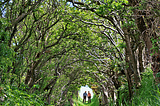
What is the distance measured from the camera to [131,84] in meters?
7.46

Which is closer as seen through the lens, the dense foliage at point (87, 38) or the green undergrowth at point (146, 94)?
the green undergrowth at point (146, 94)

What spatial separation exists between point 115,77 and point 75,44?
3.46 metres

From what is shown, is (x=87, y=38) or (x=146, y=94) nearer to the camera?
(x=146, y=94)

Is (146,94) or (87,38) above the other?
(87,38)

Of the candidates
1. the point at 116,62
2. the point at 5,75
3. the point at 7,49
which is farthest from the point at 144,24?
the point at 5,75

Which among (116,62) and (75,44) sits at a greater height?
(75,44)

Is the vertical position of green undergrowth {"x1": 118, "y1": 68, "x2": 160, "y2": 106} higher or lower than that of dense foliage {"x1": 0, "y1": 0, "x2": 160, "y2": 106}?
lower

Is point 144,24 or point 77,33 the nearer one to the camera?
point 144,24

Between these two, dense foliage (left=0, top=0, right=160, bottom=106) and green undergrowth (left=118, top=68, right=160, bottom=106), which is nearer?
green undergrowth (left=118, top=68, right=160, bottom=106)

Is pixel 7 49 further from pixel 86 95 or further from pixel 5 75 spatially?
pixel 86 95

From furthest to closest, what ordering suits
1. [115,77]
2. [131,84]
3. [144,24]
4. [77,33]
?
[115,77], [77,33], [131,84], [144,24]

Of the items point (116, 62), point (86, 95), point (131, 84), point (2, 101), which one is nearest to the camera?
point (2, 101)

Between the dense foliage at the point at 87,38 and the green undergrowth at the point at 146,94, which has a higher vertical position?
the dense foliage at the point at 87,38

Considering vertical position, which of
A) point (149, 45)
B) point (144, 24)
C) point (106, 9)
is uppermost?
point (106, 9)
